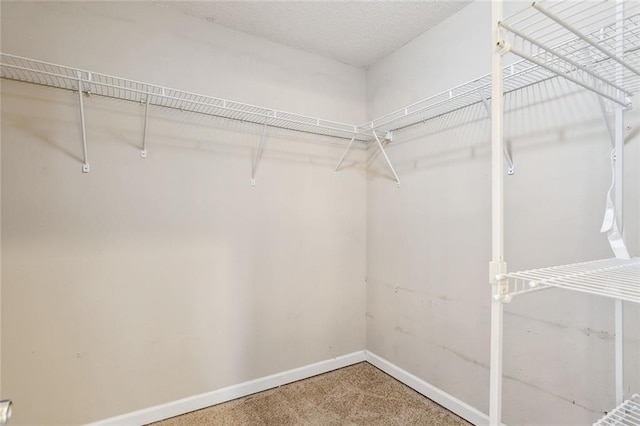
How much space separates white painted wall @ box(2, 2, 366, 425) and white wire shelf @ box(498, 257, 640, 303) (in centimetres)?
157

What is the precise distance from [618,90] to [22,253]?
107 inches

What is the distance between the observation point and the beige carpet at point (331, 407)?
181 centimetres

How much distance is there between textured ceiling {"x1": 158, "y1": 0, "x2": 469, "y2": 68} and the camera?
5.98 ft

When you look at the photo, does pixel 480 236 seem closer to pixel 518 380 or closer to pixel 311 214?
pixel 518 380

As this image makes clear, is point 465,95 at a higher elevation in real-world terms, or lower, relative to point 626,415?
higher

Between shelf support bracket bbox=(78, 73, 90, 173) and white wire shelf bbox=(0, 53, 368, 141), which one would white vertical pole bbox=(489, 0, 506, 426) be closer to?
white wire shelf bbox=(0, 53, 368, 141)

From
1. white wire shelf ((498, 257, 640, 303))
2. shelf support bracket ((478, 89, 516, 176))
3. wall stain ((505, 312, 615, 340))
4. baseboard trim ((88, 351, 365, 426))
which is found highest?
shelf support bracket ((478, 89, 516, 176))

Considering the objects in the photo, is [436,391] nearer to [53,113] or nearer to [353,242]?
[353,242]

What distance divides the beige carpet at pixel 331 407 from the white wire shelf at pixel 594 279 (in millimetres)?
1250

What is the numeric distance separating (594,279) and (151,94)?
6.53 feet

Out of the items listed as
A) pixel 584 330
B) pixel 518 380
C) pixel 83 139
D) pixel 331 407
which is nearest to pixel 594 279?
pixel 584 330

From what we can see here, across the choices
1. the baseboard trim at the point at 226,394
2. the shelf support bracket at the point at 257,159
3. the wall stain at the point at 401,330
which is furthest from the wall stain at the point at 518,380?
the shelf support bracket at the point at 257,159

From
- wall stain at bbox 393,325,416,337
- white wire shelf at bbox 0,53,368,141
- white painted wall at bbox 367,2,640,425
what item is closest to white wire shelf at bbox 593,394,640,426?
white painted wall at bbox 367,2,640,425

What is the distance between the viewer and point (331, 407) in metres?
1.93
